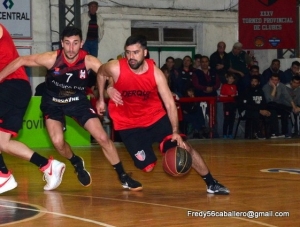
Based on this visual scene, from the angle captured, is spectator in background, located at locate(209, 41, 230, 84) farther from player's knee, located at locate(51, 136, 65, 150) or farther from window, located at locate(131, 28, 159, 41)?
player's knee, located at locate(51, 136, 65, 150)

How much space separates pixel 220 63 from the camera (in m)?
22.0

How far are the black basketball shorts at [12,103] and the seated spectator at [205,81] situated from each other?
1133 centimetres

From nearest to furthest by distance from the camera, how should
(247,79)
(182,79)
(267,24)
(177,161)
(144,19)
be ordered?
(177,161), (182,79), (247,79), (267,24), (144,19)

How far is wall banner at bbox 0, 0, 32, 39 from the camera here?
71.2 feet

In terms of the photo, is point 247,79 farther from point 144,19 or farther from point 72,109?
point 72,109

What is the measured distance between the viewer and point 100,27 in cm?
2348

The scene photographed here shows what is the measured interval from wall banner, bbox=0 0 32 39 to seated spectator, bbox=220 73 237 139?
17.6ft

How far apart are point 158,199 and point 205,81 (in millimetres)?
12217

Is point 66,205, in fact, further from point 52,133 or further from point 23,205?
point 52,133

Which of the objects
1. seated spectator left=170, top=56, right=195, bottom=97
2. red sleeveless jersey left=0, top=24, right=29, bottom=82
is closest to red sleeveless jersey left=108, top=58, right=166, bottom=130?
red sleeveless jersey left=0, top=24, right=29, bottom=82

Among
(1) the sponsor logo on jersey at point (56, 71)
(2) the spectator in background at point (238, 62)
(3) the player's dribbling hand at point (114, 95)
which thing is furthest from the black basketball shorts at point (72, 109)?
(2) the spectator in background at point (238, 62)

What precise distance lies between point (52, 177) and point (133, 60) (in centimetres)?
181

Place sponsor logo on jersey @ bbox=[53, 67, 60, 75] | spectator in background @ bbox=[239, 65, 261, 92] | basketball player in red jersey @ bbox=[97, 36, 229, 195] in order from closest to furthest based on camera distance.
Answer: basketball player in red jersey @ bbox=[97, 36, 229, 195] < sponsor logo on jersey @ bbox=[53, 67, 60, 75] < spectator in background @ bbox=[239, 65, 261, 92]

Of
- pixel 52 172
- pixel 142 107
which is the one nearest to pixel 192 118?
pixel 52 172
